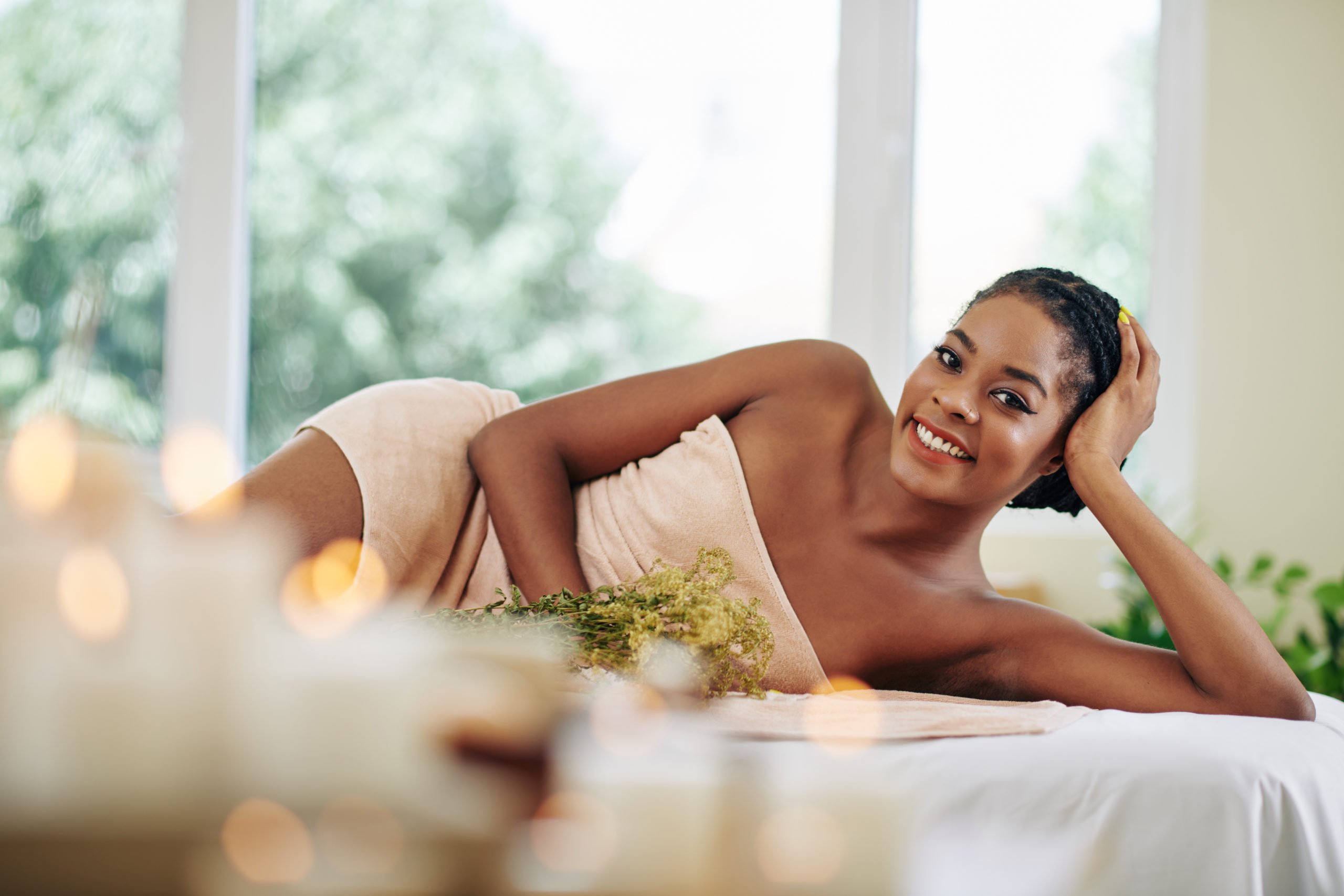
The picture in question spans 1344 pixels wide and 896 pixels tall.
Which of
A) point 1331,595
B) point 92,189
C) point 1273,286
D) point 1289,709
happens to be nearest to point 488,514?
point 1289,709

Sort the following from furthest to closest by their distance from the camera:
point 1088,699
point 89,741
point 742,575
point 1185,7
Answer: point 1185,7 < point 742,575 < point 1088,699 < point 89,741

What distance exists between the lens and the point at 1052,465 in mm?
1496

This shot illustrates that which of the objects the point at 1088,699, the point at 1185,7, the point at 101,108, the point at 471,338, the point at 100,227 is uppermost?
the point at 1185,7

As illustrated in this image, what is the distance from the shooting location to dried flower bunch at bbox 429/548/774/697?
91cm

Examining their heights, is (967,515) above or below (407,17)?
below

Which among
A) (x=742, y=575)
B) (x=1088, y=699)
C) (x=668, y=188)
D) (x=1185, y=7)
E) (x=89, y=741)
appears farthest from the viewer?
(x=668, y=188)

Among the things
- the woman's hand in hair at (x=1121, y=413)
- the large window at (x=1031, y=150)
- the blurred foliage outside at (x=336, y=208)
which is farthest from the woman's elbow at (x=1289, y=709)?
the blurred foliage outside at (x=336, y=208)

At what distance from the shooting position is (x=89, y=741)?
0.14 metres

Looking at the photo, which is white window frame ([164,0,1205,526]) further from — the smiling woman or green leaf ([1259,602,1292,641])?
the smiling woman

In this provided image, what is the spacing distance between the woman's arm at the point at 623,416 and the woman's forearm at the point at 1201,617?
0.43 m

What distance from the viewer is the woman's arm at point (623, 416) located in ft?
4.96

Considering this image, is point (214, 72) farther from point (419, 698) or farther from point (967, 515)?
point (419, 698)

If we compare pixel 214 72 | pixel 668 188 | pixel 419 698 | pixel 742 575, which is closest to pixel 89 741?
pixel 419 698

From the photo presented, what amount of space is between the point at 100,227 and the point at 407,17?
1267 mm
